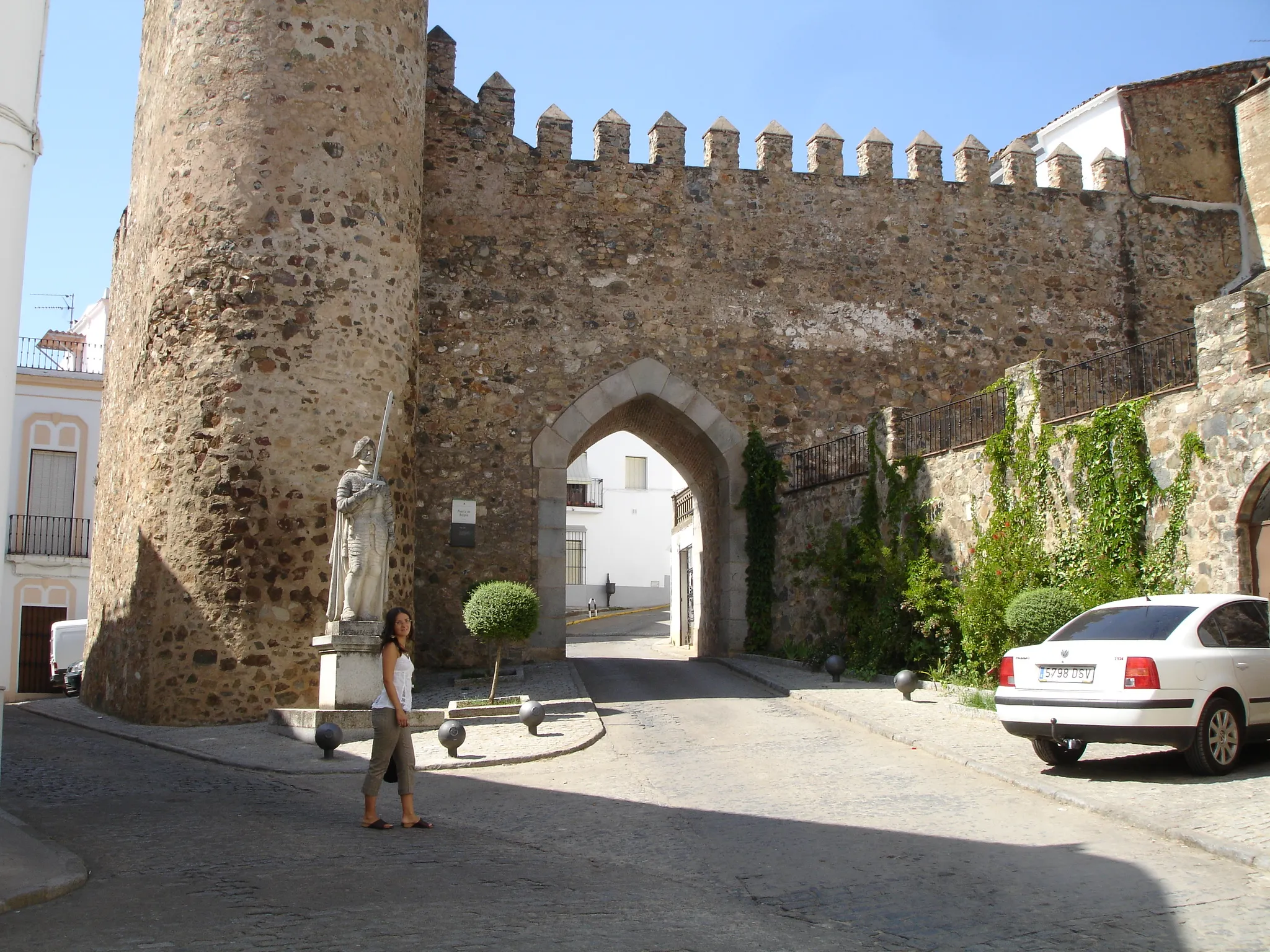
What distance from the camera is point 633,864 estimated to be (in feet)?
17.7

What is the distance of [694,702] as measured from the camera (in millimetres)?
12109

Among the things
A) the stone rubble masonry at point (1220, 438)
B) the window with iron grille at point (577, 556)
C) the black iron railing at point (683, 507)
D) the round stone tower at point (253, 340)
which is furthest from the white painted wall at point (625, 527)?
the stone rubble masonry at point (1220, 438)

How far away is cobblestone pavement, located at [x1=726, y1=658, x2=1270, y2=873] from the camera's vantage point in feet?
18.8

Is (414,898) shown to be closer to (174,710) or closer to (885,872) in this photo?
(885,872)

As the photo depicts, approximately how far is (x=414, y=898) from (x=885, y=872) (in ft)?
6.73

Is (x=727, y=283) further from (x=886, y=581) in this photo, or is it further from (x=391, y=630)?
(x=391, y=630)

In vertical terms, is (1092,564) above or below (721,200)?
below

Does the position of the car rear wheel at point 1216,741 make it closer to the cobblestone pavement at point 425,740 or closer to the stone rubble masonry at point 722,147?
the cobblestone pavement at point 425,740

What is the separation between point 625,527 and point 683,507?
533 inches

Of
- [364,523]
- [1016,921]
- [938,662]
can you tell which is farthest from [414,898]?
[938,662]

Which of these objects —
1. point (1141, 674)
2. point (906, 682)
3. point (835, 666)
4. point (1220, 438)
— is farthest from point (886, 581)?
point (1141, 674)

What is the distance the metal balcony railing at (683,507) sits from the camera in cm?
2469

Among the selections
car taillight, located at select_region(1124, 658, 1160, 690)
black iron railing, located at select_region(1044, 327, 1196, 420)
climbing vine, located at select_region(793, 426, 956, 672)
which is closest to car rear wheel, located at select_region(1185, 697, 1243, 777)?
car taillight, located at select_region(1124, 658, 1160, 690)

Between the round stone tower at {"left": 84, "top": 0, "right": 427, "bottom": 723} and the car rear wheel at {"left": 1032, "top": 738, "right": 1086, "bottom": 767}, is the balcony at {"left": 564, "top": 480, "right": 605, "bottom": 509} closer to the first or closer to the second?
the round stone tower at {"left": 84, "top": 0, "right": 427, "bottom": 723}
